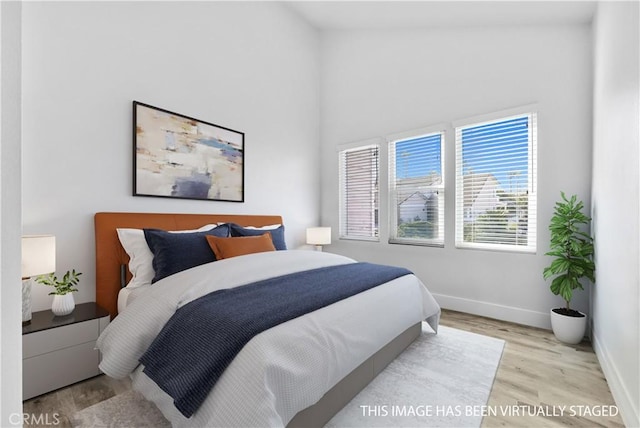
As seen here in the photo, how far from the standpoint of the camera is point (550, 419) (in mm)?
1705

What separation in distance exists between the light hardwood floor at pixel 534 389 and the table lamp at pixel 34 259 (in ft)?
1.90

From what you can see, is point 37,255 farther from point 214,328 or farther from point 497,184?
point 497,184

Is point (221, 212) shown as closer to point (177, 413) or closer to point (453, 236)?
point (177, 413)

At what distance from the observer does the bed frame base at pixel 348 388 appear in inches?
59.5

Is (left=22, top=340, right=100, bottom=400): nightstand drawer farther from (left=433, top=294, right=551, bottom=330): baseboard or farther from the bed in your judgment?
(left=433, top=294, right=551, bottom=330): baseboard

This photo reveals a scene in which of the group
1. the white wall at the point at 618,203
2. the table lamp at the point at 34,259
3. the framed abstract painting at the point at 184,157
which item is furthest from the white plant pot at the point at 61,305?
the white wall at the point at 618,203

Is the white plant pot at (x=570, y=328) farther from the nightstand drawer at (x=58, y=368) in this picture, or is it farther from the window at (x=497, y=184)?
the nightstand drawer at (x=58, y=368)

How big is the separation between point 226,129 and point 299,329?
2.67m

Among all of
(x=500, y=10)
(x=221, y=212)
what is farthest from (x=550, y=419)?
(x=500, y=10)

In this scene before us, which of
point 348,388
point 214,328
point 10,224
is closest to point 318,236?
point 348,388

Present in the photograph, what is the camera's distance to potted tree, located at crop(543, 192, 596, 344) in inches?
102

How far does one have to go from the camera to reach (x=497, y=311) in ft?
10.7

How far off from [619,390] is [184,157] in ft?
12.2

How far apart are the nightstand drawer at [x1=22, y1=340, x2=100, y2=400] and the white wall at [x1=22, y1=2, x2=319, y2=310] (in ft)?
1.73
